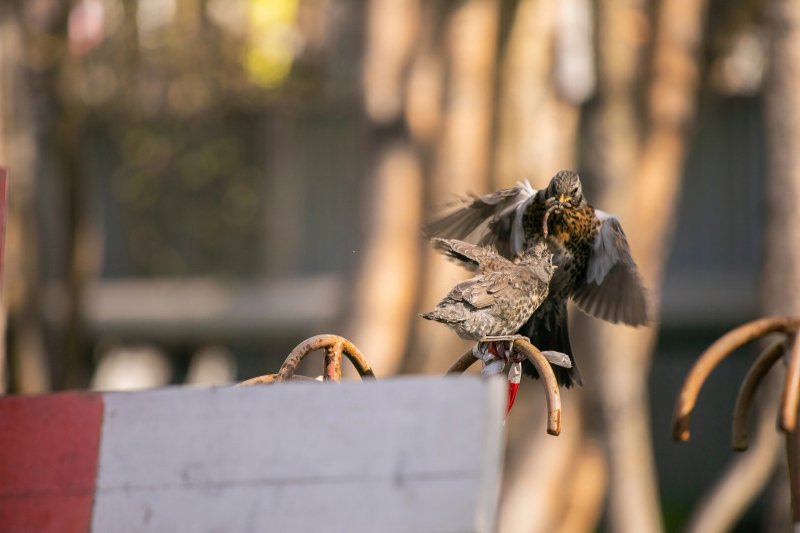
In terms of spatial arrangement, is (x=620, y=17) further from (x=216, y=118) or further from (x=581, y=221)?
(x=216, y=118)

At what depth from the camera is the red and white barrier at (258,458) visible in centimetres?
196

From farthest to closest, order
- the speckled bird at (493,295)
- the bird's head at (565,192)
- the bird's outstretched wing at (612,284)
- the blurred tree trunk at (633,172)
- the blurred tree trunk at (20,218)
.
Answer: the blurred tree trunk at (20,218)
the blurred tree trunk at (633,172)
the bird's outstretched wing at (612,284)
the bird's head at (565,192)
the speckled bird at (493,295)

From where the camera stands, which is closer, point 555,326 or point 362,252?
point 555,326

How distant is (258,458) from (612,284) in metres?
1.41

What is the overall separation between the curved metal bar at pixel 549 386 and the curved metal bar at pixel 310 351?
343 mm

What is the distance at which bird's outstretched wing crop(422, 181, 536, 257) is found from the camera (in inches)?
130

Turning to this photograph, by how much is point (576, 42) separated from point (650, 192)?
3.05 m

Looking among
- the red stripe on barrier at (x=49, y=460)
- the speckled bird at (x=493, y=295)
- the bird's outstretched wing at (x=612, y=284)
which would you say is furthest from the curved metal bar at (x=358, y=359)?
the bird's outstretched wing at (x=612, y=284)

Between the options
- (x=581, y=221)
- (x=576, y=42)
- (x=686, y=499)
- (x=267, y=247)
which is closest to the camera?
(x=581, y=221)

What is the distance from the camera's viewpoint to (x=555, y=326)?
3207 millimetres

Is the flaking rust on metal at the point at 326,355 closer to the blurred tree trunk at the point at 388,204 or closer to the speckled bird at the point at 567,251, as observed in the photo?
the speckled bird at the point at 567,251

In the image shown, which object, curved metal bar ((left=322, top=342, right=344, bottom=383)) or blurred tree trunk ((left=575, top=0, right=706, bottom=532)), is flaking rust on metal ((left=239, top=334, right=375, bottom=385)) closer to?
curved metal bar ((left=322, top=342, right=344, bottom=383))

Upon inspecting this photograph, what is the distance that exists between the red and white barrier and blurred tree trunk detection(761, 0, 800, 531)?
3.79 m

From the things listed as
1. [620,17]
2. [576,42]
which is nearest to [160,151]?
[576,42]
